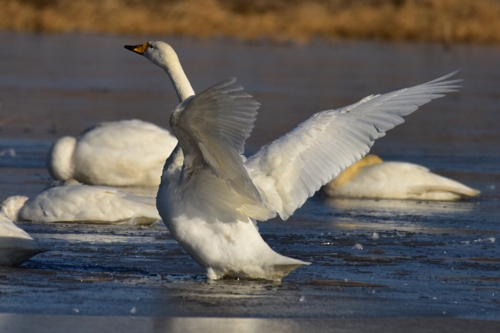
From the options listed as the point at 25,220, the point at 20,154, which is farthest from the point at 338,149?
the point at 20,154

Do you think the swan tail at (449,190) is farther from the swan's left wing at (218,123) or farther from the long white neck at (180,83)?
the swan's left wing at (218,123)

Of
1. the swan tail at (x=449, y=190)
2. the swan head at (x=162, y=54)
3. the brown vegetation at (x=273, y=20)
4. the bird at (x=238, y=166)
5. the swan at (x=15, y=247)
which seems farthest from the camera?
the brown vegetation at (x=273, y=20)

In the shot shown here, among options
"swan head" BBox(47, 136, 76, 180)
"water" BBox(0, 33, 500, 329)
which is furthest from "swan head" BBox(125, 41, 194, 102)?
"swan head" BBox(47, 136, 76, 180)

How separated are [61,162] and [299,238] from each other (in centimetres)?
353

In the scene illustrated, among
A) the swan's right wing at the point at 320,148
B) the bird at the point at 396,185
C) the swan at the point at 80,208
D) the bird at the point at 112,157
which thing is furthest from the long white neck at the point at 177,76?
the bird at the point at 396,185

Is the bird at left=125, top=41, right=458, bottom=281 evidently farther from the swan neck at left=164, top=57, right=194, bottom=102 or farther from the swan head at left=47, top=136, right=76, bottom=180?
the swan head at left=47, top=136, right=76, bottom=180

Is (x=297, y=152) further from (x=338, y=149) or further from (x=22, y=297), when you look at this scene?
(x=22, y=297)

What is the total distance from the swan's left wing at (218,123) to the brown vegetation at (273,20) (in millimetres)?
31754

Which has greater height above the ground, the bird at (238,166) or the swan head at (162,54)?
the swan head at (162,54)

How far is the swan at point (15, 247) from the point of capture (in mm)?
6496

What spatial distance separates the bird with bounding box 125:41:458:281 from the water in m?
0.21

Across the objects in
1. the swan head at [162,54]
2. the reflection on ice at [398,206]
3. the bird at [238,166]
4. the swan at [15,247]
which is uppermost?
the swan head at [162,54]

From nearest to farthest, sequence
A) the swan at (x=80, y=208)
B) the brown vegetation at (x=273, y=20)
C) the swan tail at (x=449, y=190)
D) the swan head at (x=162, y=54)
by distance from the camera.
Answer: the swan head at (x=162, y=54)
the swan at (x=80, y=208)
the swan tail at (x=449, y=190)
the brown vegetation at (x=273, y=20)

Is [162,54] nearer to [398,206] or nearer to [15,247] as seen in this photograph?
[15,247]
